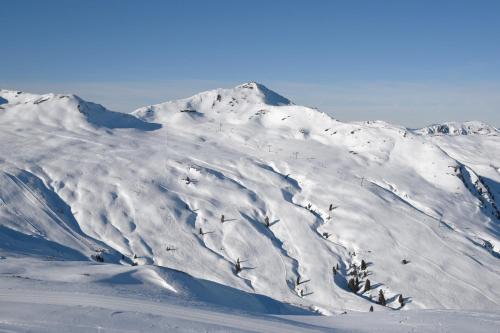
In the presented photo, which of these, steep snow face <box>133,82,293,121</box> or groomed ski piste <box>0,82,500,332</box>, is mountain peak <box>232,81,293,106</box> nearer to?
steep snow face <box>133,82,293,121</box>

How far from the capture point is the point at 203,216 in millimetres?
51844

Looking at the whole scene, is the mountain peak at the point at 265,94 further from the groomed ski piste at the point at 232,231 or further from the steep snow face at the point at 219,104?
the groomed ski piste at the point at 232,231

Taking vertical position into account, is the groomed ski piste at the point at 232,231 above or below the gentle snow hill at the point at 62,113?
below

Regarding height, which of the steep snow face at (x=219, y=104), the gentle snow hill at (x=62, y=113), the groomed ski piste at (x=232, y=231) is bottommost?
the groomed ski piste at (x=232, y=231)

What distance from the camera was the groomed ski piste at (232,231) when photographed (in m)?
20.5

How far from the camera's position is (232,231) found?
49.7 m

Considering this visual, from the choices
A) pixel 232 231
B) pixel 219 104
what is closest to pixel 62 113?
pixel 219 104

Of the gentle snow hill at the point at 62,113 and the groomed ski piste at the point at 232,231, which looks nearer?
the groomed ski piste at the point at 232,231

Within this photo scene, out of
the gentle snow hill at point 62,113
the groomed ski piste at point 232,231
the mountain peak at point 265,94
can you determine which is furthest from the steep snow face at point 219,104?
the groomed ski piste at point 232,231

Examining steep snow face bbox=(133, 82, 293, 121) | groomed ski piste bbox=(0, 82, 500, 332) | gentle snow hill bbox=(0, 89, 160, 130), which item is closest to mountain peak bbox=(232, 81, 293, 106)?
steep snow face bbox=(133, 82, 293, 121)

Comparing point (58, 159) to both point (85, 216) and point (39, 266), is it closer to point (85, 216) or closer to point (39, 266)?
point (85, 216)

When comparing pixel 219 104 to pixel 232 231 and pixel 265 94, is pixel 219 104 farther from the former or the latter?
pixel 232 231

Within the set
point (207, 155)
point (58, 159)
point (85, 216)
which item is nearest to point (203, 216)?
point (85, 216)

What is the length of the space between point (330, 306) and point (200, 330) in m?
25.9
